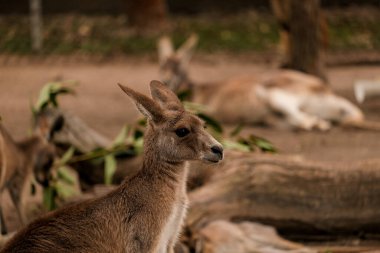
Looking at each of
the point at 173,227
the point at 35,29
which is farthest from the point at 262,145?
the point at 35,29

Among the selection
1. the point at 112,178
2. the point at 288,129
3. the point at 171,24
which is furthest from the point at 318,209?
the point at 171,24

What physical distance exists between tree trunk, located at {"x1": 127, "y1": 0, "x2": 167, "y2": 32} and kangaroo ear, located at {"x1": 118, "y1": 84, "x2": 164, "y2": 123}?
11847mm

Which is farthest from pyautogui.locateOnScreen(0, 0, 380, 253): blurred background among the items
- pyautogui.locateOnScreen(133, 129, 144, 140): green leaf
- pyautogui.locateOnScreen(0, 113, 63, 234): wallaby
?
pyautogui.locateOnScreen(133, 129, 144, 140): green leaf

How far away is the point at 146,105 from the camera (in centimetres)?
383

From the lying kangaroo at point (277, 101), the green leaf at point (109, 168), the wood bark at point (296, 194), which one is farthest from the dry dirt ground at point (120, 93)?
the wood bark at point (296, 194)

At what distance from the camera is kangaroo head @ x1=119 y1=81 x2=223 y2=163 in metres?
3.89

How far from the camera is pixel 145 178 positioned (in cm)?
403

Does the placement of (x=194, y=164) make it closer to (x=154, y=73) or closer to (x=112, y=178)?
(x=112, y=178)

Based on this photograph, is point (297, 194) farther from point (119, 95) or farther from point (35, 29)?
point (35, 29)

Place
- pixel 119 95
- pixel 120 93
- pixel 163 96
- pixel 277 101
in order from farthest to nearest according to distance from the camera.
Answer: pixel 120 93 < pixel 119 95 < pixel 277 101 < pixel 163 96

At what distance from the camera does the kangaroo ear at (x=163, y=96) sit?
4.09 metres

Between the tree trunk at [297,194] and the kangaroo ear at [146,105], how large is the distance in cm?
168

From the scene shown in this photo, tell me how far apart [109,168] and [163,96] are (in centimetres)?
205

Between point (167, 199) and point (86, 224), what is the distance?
0.37 meters
